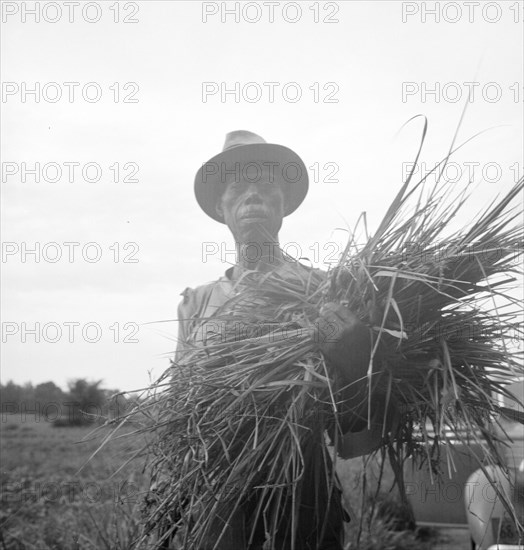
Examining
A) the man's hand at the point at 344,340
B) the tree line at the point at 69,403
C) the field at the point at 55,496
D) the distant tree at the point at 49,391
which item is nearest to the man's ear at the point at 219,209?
the tree line at the point at 69,403

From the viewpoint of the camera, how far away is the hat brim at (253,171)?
9.59 feet

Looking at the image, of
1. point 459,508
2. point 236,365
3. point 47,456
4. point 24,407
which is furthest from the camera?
point 47,456

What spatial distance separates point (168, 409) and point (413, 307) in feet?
2.51

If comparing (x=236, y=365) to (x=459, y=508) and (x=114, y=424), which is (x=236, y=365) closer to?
(x=114, y=424)

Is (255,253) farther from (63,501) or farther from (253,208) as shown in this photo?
(63,501)

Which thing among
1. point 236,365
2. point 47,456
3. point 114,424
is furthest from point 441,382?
point 47,456

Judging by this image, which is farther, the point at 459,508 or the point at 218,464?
the point at 459,508

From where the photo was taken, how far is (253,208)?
2756mm

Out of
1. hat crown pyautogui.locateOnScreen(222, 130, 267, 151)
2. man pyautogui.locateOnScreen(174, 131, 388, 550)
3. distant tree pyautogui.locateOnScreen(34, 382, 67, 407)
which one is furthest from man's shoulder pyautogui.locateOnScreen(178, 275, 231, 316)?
distant tree pyautogui.locateOnScreen(34, 382, 67, 407)

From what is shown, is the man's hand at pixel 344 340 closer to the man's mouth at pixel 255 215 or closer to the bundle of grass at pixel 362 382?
the bundle of grass at pixel 362 382

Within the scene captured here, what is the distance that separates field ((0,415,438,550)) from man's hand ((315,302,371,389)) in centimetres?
168


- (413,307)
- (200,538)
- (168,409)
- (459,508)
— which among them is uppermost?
(413,307)

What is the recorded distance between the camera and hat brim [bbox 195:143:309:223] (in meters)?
2.92

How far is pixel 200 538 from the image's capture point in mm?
1921
